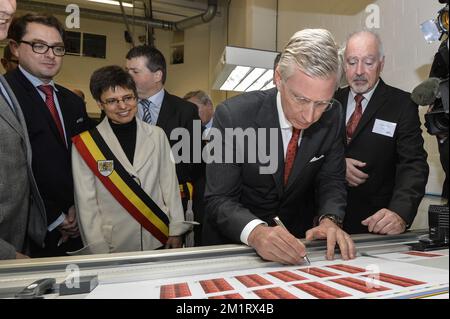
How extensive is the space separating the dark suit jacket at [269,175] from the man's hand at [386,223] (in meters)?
0.10

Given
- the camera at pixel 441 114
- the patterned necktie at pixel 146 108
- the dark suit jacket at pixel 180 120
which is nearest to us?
the camera at pixel 441 114

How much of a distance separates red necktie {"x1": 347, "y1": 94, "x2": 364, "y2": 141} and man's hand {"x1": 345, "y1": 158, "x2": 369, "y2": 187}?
13cm

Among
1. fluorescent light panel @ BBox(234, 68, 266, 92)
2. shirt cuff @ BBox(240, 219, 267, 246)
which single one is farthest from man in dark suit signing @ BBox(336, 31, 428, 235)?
fluorescent light panel @ BBox(234, 68, 266, 92)

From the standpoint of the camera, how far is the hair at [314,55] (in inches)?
39.0

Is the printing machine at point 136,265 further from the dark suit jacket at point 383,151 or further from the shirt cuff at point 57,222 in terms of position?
the shirt cuff at point 57,222

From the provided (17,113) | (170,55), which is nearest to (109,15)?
(170,55)

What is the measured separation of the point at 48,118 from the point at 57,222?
0.45 m

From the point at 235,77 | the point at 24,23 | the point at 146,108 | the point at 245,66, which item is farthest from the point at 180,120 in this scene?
the point at 235,77

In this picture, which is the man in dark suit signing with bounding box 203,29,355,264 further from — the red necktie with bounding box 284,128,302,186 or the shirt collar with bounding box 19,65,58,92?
the shirt collar with bounding box 19,65,58,92

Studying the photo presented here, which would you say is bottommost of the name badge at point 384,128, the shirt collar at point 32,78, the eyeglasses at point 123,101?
the name badge at point 384,128

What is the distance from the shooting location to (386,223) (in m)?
1.11

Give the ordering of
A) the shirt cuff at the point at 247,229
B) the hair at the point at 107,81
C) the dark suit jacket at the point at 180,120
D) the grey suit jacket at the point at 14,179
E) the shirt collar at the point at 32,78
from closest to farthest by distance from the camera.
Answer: the shirt cuff at the point at 247,229, the grey suit jacket at the point at 14,179, the shirt collar at the point at 32,78, the hair at the point at 107,81, the dark suit jacket at the point at 180,120

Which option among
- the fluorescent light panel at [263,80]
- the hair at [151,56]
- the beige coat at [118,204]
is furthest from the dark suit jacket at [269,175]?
the fluorescent light panel at [263,80]

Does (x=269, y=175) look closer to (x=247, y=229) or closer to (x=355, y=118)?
(x=247, y=229)
